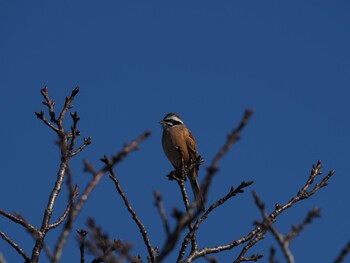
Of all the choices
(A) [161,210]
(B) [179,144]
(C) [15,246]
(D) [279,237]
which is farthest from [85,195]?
(B) [179,144]

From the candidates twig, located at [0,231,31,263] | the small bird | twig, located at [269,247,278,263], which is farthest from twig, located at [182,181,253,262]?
the small bird

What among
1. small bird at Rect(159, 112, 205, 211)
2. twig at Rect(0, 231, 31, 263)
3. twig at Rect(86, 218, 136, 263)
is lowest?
twig at Rect(86, 218, 136, 263)

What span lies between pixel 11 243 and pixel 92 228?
1.68 metres

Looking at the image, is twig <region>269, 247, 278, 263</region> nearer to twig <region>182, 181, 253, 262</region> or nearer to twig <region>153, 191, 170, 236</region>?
twig <region>153, 191, 170, 236</region>

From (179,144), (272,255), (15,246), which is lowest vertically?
(272,255)

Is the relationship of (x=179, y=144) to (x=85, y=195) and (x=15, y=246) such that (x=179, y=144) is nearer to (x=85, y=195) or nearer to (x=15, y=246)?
(x=15, y=246)

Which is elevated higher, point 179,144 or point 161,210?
point 179,144

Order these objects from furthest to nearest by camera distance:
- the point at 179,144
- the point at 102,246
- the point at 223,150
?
1. the point at 179,144
2. the point at 102,246
3. the point at 223,150

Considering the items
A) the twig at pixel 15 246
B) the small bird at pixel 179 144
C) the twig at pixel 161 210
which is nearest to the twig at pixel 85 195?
the twig at pixel 161 210

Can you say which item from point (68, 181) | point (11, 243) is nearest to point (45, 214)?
point (11, 243)

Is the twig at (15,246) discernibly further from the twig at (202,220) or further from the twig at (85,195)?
the twig at (85,195)

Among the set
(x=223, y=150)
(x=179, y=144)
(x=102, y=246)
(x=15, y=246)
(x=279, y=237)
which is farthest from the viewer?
(x=179, y=144)

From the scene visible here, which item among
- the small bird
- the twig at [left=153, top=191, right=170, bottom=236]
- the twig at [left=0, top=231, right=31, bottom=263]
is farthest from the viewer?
the small bird

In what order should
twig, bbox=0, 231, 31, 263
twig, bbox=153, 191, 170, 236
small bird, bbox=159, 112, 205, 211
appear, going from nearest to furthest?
twig, bbox=153, 191, 170, 236, twig, bbox=0, 231, 31, 263, small bird, bbox=159, 112, 205, 211
